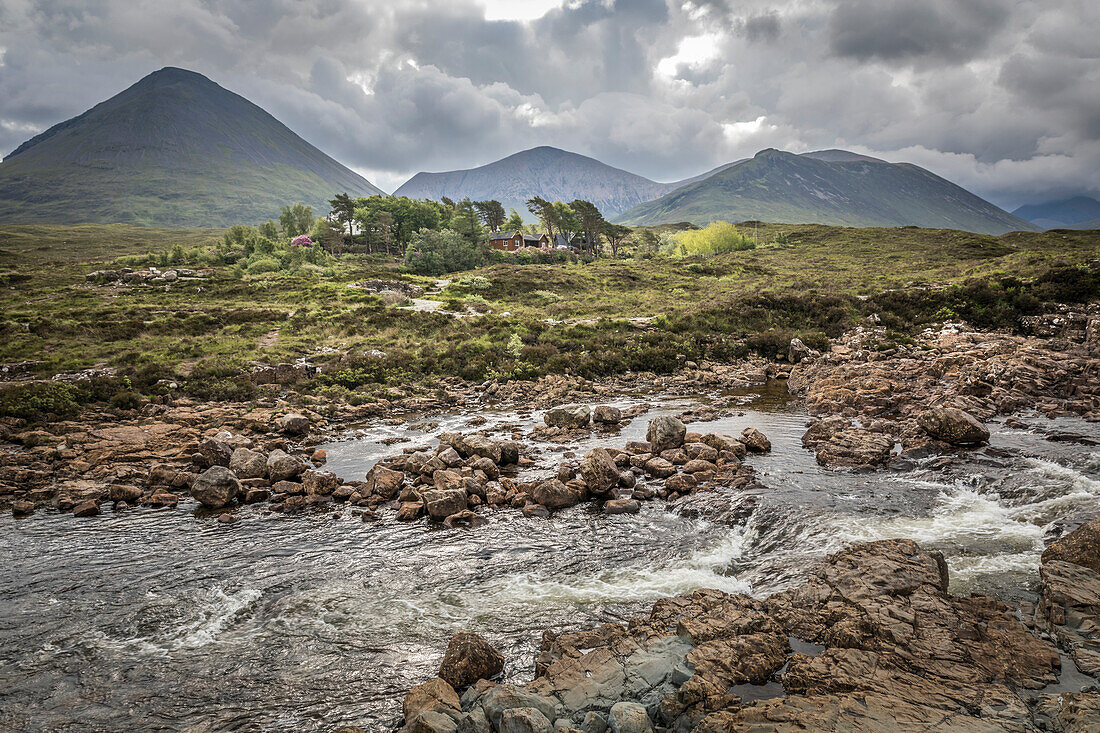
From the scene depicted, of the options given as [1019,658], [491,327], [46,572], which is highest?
[491,327]

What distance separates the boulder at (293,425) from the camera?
76.6ft

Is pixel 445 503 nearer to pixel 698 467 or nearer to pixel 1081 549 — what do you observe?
pixel 698 467

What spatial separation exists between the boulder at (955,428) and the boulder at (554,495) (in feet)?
44.3

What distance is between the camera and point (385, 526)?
572 inches

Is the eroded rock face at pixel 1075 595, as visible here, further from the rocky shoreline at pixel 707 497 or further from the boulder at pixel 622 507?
the boulder at pixel 622 507

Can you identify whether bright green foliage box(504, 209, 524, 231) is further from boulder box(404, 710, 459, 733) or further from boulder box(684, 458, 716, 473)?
boulder box(404, 710, 459, 733)

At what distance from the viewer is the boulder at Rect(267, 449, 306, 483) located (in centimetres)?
1741

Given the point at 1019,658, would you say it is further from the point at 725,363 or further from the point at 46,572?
the point at 725,363

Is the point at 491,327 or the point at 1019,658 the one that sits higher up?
the point at 491,327

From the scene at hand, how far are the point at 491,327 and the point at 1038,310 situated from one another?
139 ft

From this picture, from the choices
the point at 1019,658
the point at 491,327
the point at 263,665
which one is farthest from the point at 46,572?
the point at 491,327

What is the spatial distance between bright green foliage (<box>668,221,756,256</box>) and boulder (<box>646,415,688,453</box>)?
4566 inches

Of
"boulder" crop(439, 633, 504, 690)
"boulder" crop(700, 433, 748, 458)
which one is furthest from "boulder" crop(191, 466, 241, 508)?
"boulder" crop(700, 433, 748, 458)

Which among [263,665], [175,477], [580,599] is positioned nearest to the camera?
[263,665]
